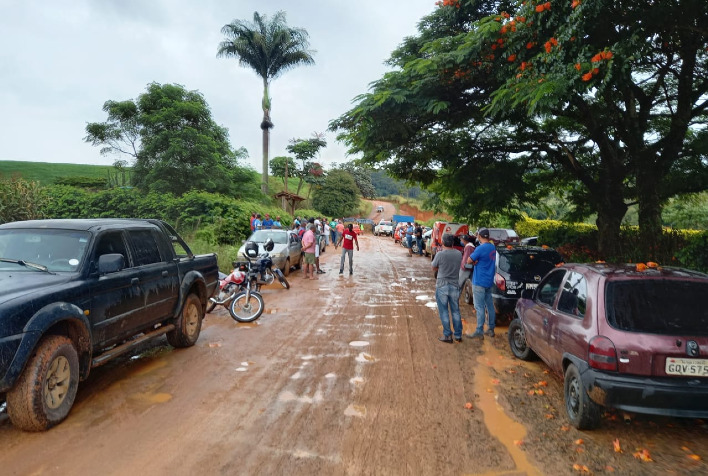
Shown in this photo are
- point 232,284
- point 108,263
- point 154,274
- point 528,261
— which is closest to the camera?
point 108,263

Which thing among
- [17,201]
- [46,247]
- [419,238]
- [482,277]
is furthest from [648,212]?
[17,201]

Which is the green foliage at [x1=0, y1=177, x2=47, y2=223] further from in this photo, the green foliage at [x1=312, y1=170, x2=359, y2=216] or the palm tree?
the green foliage at [x1=312, y1=170, x2=359, y2=216]

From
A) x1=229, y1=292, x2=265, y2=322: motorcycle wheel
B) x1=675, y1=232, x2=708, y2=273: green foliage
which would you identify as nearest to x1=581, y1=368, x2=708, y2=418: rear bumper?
x1=229, y1=292, x2=265, y2=322: motorcycle wheel

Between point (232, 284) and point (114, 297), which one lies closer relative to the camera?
point (114, 297)

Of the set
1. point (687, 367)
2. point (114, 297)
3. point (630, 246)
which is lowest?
point (687, 367)

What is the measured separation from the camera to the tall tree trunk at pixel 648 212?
1299 centimetres

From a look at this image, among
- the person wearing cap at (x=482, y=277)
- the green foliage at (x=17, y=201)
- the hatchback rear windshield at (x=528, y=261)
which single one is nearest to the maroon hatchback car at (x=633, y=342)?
the person wearing cap at (x=482, y=277)

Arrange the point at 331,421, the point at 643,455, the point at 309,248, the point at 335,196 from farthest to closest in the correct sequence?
the point at 335,196, the point at 309,248, the point at 331,421, the point at 643,455

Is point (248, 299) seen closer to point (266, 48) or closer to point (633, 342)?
point (633, 342)

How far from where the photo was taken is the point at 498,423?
4289 mm

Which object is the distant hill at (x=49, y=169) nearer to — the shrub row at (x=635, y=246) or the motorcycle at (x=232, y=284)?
the shrub row at (x=635, y=246)

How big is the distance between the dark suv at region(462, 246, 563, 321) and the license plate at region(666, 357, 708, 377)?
4609mm

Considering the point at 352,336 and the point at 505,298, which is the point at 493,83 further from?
the point at 352,336

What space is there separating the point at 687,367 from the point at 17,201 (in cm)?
2198
